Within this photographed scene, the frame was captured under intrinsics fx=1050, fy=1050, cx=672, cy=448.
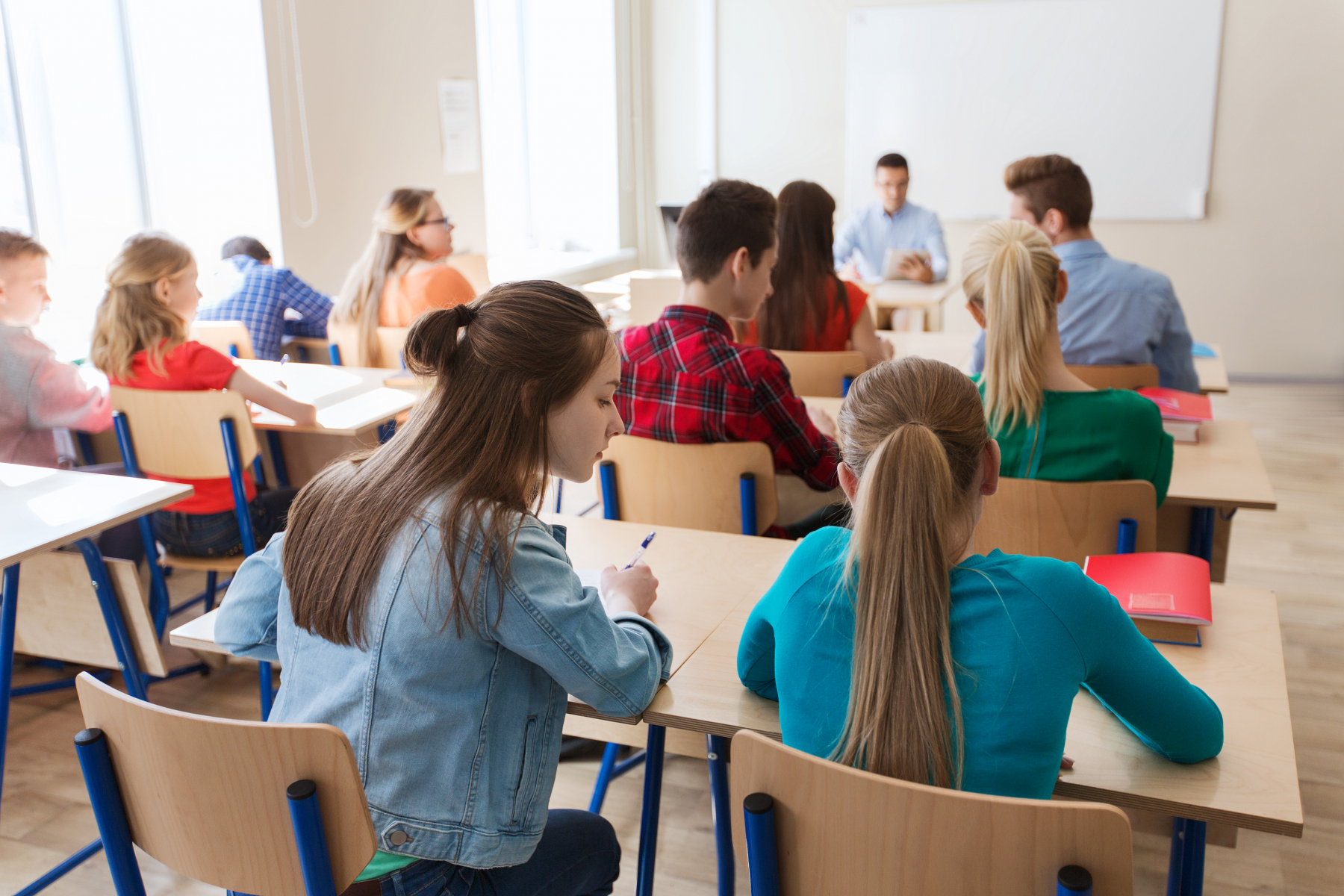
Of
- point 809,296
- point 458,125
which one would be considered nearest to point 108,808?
point 809,296

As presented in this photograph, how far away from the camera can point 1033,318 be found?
5.97 ft

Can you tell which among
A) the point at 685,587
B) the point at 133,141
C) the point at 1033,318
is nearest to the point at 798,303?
the point at 1033,318

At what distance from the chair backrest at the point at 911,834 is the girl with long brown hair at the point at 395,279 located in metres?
2.87

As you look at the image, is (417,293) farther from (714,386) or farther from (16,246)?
(714,386)

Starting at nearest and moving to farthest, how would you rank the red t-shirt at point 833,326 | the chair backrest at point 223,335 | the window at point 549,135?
the red t-shirt at point 833,326
the chair backrest at point 223,335
the window at point 549,135

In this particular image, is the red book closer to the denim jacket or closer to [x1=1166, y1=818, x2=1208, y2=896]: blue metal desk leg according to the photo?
[x1=1166, y1=818, x2=1208, y2=896]: blue metal desk leg

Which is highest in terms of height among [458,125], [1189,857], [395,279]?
Answer: [458,125]

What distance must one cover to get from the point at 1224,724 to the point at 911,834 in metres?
0.48

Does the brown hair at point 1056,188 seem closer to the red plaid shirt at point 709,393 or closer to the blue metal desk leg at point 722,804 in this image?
the red plaid shirt at point 709,393

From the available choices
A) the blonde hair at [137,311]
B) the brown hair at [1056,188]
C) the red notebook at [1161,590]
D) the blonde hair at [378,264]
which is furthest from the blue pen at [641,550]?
the blonde hair at [378,264]

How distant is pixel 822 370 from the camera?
9.53 feet

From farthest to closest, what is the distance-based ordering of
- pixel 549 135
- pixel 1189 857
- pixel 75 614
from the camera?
→ 1. pixel 549 135
2. pixel 75 614
3. pixel 1189 857

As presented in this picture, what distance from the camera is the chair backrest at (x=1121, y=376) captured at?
258cm

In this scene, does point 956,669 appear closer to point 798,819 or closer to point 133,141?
point 798,819
